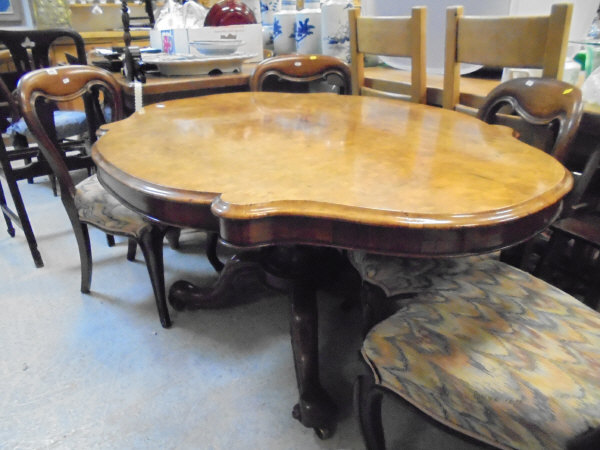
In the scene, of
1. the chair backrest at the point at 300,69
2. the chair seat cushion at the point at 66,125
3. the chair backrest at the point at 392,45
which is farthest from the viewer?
the chair seat cushion at the point at 66,125

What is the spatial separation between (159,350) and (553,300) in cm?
117

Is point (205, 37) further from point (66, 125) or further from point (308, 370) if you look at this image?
point (308, 370)

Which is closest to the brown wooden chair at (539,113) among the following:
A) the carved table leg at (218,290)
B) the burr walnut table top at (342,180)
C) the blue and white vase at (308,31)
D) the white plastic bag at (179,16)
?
the burr walnut table top at (342,180)

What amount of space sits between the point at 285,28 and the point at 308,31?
166 millimetres

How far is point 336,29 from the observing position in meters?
2.01

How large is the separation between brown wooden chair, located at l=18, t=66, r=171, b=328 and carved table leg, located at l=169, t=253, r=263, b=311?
0.31ft

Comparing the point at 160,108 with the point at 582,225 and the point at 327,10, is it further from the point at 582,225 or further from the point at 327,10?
the point at 582,225

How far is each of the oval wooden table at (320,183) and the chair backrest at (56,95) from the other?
0.33m

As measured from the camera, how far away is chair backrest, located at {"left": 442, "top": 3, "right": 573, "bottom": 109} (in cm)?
113

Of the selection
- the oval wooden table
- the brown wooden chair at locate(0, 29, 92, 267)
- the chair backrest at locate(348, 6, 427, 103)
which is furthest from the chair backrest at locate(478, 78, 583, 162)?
the brown wooden chair at locate(0, 29, 92, 267)

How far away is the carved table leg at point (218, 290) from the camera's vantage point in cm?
151

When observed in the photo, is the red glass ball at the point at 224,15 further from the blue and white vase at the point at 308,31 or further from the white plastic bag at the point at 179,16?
the blue and white vase at the point at 308,31

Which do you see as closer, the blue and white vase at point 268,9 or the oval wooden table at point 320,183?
the oval wooden table at point 320,183

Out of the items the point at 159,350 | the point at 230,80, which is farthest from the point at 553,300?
the point at 230,80
